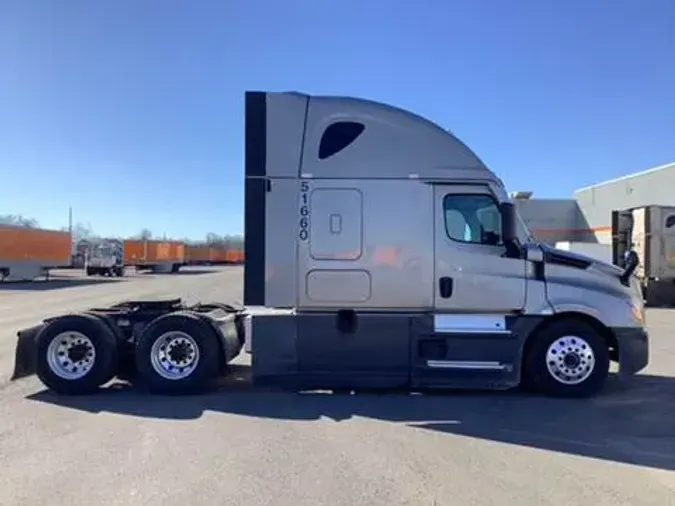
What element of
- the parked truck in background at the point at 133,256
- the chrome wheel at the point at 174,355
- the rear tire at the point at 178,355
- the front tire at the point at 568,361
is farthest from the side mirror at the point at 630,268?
the parked truck in background at the point at 133,256

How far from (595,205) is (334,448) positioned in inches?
2122

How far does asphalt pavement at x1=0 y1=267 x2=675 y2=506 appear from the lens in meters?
5.25

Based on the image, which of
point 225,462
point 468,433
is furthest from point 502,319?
point 225,462

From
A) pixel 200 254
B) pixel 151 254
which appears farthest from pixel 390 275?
pixel 200 254

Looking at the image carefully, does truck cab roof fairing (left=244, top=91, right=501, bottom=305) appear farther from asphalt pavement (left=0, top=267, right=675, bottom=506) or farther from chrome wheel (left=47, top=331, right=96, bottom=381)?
chrome wheel (left=47, top=331, right=96, bottom=381)

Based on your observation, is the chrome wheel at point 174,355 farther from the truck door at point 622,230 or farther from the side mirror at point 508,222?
the truck door at point 622,230

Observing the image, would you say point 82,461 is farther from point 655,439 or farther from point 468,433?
point 655,439

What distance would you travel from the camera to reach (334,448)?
649 cm

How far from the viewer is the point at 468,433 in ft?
23.4

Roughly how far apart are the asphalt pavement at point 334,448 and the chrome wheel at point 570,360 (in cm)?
37

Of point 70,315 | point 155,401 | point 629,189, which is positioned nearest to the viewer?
point 155,401

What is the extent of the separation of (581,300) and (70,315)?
22.0ft

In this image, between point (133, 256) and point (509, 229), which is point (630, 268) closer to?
point (509, 229)

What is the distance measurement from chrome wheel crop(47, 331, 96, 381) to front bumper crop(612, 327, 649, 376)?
6.84 meters
